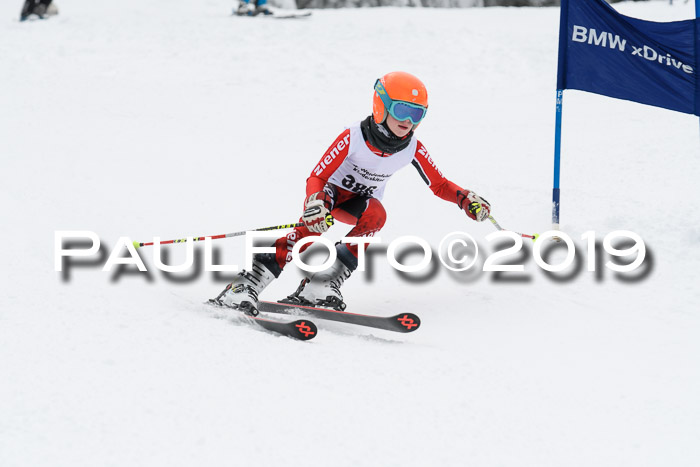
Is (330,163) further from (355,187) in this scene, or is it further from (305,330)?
(305,330)

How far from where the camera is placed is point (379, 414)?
3225 millimetres

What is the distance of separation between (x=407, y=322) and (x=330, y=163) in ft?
3.92

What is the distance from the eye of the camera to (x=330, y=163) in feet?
16.1

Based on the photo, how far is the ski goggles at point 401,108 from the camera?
4.59m

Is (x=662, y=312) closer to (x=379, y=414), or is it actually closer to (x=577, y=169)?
(x=379, y=414)

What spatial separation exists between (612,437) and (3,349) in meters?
2.87

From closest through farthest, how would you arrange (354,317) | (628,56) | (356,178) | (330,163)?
(354,317), (330,163), (356,178), (628,56)

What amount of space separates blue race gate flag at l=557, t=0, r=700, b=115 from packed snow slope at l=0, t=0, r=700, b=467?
4.13ft

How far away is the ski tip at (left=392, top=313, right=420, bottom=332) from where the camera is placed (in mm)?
4570

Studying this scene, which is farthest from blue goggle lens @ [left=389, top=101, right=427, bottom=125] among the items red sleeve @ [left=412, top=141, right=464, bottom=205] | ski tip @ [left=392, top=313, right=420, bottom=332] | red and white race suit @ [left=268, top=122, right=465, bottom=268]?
ski tip @ [left=392, top=313, right=420, bottom=332]

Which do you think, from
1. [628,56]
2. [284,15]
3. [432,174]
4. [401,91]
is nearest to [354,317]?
[432,174]

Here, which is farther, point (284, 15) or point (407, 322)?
point (284, 15)

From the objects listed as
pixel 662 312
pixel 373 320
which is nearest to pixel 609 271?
pixel 662 312

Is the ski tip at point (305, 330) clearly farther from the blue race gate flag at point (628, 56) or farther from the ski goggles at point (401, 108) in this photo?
the blue race gate flag at point (628, 56)
